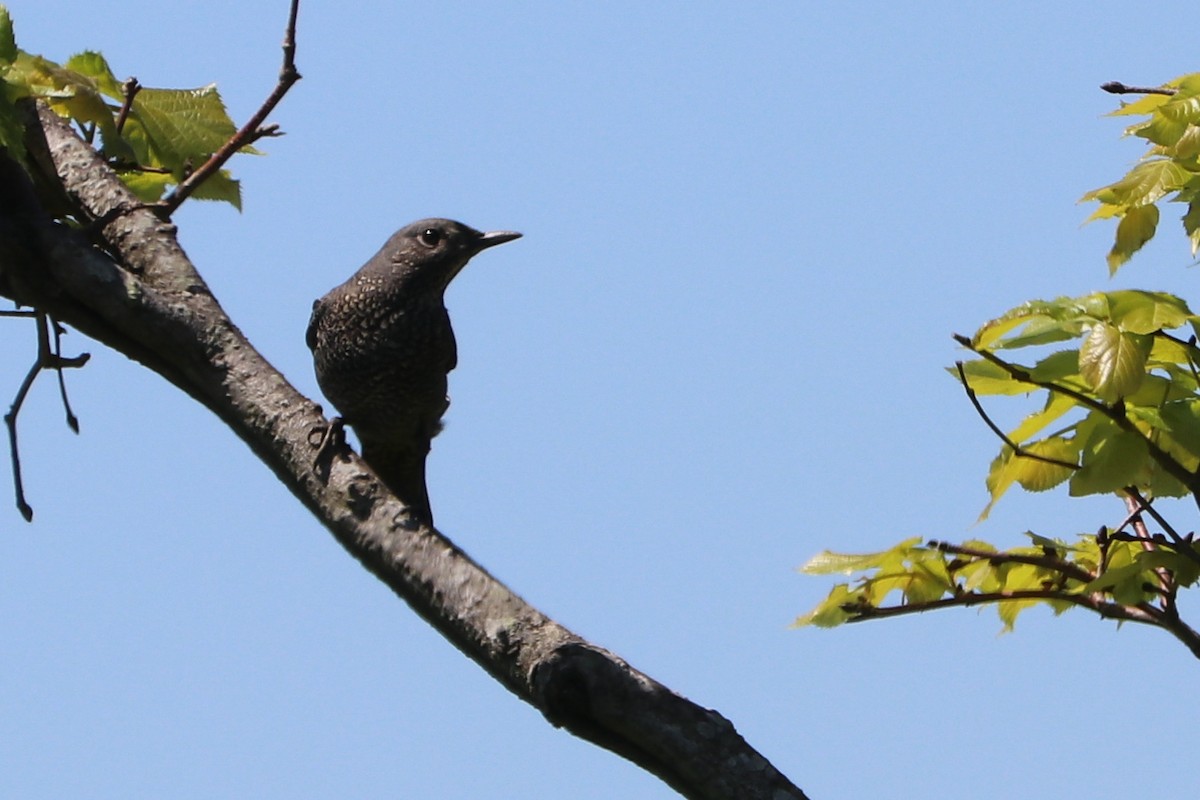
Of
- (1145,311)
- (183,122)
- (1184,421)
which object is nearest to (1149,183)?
(1145,311)

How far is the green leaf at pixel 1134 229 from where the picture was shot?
3.12m

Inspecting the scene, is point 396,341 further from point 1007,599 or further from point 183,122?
point 1007,599

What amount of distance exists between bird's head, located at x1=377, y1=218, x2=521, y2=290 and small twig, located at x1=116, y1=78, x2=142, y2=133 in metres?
2.92

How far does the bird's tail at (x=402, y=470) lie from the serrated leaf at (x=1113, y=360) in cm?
437

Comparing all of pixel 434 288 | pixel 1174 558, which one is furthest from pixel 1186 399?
pixel 434 288

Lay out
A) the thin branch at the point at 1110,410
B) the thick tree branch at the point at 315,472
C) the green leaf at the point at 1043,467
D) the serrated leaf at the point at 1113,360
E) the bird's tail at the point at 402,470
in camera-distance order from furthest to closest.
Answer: the bird's tail at the point at 402,470 < the green leaf at the point at 1043,467 < the thin branch at the point at 1110,410 < the serrated leaf at the point at 1113,360 < the thick tree branch at the point at 315,472

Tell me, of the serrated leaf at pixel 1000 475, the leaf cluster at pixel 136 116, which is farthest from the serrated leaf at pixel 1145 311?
the leaf cluster at pixel 136 116

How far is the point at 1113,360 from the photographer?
262 centimetres

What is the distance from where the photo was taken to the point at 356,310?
6461mm

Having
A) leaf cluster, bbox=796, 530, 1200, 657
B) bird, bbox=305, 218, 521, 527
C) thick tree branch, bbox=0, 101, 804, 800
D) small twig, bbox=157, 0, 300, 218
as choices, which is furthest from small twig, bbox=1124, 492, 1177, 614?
bird, bbox=305, 218, 521, 527

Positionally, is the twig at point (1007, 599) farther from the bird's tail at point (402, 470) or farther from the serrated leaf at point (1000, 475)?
the bird's tail at point (402, 470)

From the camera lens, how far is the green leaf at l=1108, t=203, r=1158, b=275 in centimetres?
312

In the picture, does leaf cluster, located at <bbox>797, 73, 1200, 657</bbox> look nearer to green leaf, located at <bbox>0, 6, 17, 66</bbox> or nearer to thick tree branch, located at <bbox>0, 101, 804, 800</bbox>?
thick tree branch, located at <bbox>0, 101, 804, 800</bbox>

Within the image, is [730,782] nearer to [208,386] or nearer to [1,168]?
[208,386]
